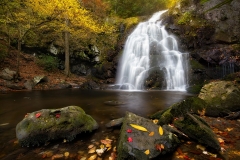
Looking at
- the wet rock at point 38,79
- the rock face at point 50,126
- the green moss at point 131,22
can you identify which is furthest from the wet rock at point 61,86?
the green moss at point 131,22

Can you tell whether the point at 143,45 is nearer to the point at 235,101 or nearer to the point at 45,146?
the point at 235,101

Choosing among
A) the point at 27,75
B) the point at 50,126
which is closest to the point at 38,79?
the point at 27,75

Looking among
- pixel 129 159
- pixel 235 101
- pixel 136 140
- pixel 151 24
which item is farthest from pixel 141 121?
pixel 151 24

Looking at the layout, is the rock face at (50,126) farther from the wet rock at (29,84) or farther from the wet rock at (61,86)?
the wet rock at (61,86)

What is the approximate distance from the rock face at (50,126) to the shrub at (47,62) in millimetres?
13273

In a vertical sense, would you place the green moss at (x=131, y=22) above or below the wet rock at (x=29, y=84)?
above

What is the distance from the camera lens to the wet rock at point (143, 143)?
2.40m

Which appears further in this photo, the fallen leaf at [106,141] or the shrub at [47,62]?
the shrub at [47,62]

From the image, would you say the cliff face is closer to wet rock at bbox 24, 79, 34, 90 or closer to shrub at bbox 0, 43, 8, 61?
wet rock at bbox 24, 79, 34, 90

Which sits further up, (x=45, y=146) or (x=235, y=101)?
(x=235, y=101)

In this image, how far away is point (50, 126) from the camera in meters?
3.17

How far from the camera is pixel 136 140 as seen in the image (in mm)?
2561

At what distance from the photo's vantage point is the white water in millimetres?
13023

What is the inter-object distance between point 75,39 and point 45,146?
15.5 meters
